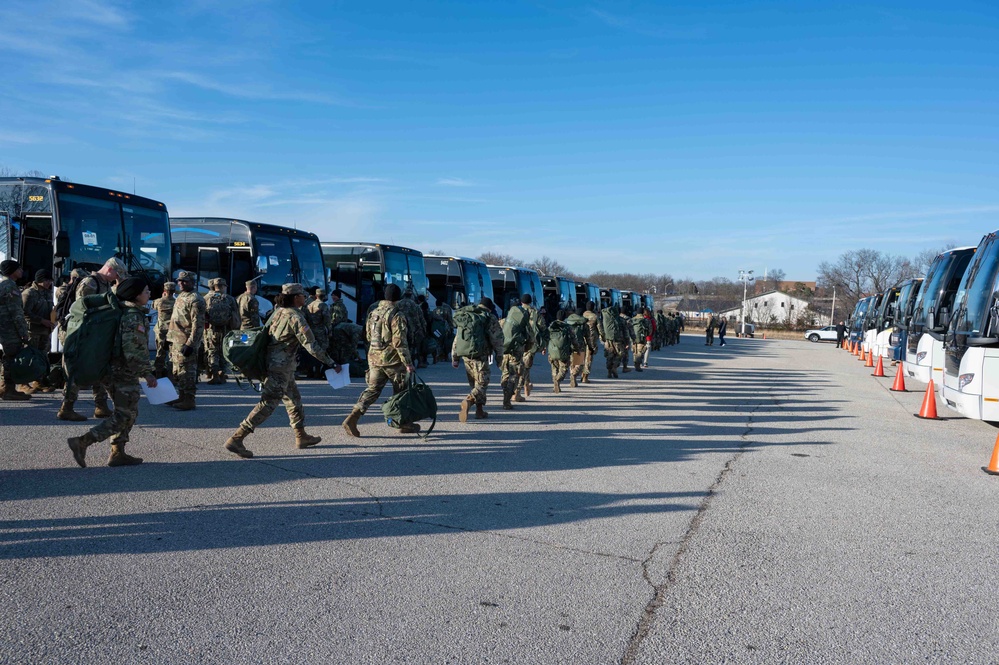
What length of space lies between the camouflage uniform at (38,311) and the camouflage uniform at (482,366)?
17.8 feet

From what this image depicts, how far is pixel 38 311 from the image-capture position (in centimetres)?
998

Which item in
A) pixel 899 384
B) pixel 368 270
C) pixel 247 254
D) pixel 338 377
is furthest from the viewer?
pixel 368 270

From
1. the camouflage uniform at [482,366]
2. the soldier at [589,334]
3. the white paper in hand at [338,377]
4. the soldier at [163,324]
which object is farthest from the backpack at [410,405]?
the soldier at [589,334]

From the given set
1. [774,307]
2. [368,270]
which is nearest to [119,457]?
[368,270]

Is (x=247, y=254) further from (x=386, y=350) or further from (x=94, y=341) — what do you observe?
(x=94, y=341)

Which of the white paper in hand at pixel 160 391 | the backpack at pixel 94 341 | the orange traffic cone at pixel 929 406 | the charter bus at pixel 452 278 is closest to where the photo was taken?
the backpack at pixel 94 341

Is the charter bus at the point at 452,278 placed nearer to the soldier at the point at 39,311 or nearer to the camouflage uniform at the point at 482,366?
the camouflage uniform at the point at 482,366

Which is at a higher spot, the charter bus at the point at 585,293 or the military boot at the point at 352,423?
the charter bus at the point at 585,293

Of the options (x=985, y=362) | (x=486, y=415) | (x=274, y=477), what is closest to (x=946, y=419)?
(x=985, y=362)

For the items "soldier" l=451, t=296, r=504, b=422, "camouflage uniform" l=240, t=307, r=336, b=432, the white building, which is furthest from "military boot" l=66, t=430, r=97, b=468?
the white building

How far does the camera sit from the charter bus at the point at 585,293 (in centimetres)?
3600

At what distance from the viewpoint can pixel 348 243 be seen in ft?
71.6

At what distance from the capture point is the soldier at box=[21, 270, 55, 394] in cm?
990

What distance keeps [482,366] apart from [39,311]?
5.89 metres
